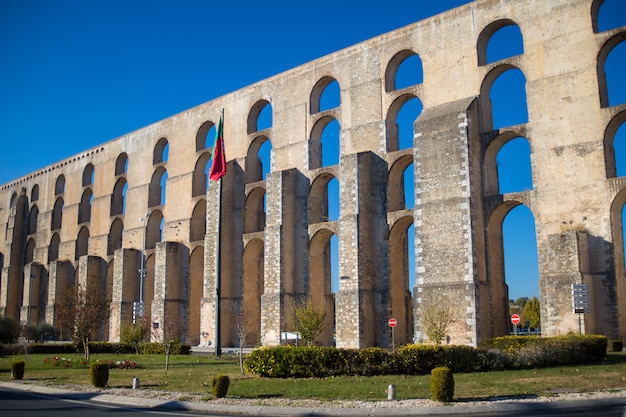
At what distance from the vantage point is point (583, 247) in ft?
74.8

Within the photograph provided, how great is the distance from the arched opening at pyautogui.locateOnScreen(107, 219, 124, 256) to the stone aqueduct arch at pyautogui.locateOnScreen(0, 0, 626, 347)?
160 cm

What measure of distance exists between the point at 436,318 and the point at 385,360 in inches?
284

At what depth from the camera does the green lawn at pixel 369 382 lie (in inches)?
513

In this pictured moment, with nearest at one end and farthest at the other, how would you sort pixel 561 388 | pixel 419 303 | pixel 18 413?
pixel 18 413 → pixel 561 388 → pixel 419 303

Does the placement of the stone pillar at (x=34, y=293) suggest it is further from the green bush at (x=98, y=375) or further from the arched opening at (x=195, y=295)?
the green bush at (x=98, y=375)

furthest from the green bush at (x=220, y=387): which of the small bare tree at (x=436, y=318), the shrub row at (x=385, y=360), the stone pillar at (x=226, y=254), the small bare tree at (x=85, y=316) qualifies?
the stone pillar at (x=226, y=254)

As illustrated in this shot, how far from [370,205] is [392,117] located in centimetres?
435

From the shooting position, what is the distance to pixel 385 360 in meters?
16.8

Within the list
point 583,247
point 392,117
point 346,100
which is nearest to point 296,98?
point 346,100

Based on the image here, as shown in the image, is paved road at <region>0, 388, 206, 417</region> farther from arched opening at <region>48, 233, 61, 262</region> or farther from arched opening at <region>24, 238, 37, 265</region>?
arched opening at <region>24, 238, 37, 265</region>

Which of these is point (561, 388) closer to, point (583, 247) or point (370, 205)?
point (583, 247)

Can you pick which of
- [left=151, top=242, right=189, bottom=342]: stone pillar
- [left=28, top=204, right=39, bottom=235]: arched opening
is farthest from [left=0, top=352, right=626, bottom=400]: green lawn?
[left=28, top=204, right=39, bottom=235]: arched opening

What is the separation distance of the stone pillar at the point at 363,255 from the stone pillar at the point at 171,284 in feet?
42.5

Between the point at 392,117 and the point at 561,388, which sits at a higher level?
the point at 392,117
